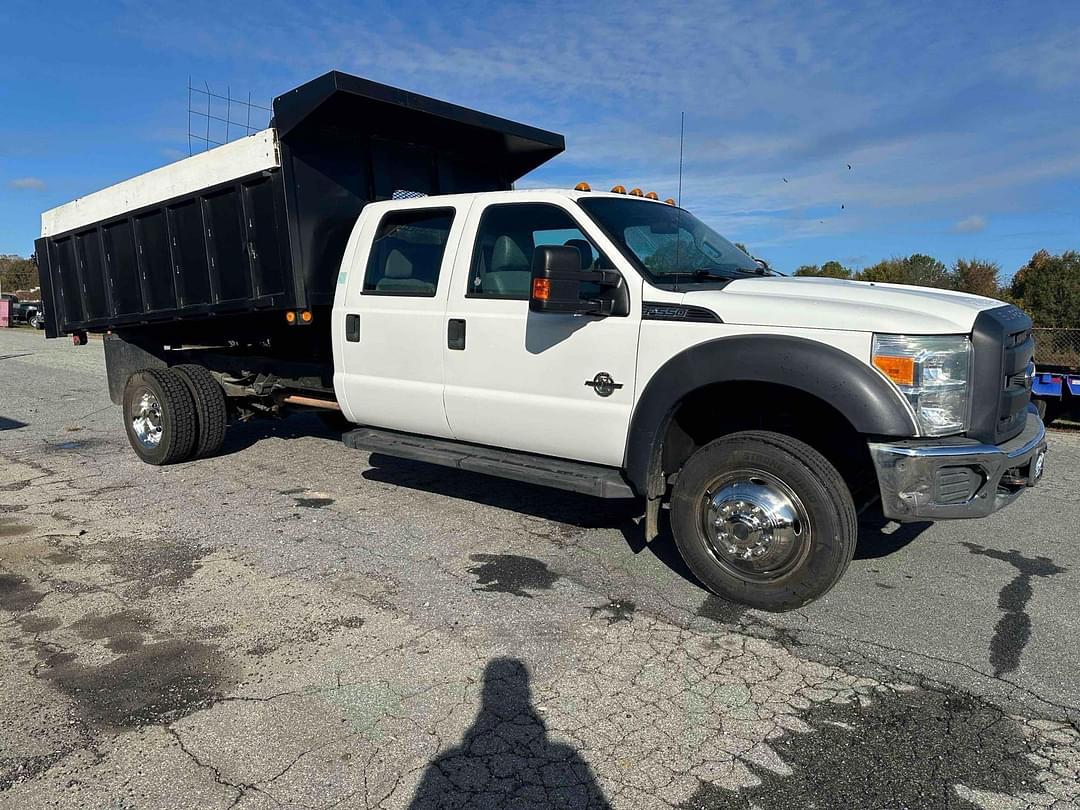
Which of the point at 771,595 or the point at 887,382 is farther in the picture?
the point at 771,595

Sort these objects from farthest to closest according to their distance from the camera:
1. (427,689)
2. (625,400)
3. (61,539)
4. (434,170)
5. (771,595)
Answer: (434,170), (61,539), (625,400), (771,595), (427,689)

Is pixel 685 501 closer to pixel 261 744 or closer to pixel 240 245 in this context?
pixel 261 744

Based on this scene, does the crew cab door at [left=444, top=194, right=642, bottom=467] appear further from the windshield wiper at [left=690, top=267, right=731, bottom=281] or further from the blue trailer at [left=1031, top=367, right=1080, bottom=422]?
the blue trailer at [left=1031, top=367, right=1080, bottom=422]

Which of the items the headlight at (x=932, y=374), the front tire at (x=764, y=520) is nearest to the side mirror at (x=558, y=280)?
the front tire at (x=764, y=520)

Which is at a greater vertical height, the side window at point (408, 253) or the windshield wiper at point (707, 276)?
the side window at point (408, 253)

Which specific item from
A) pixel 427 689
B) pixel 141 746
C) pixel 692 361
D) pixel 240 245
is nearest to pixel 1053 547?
pixel 692 361

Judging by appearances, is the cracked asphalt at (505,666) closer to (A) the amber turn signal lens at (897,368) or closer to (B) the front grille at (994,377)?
(B) the front grille at (994,377)

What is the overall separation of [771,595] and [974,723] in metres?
1.08

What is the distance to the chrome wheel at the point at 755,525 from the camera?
12.7ft

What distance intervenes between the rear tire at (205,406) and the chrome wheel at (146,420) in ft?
1.13

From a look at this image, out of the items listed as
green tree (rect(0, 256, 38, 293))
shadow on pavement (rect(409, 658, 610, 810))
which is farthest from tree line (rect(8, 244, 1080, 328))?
green tree (rect(0, 256, 38, 293))

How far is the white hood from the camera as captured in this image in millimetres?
3586

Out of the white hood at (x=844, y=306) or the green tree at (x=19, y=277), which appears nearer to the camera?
the white hood at (x=844, y=306)

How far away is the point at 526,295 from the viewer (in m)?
4.78
